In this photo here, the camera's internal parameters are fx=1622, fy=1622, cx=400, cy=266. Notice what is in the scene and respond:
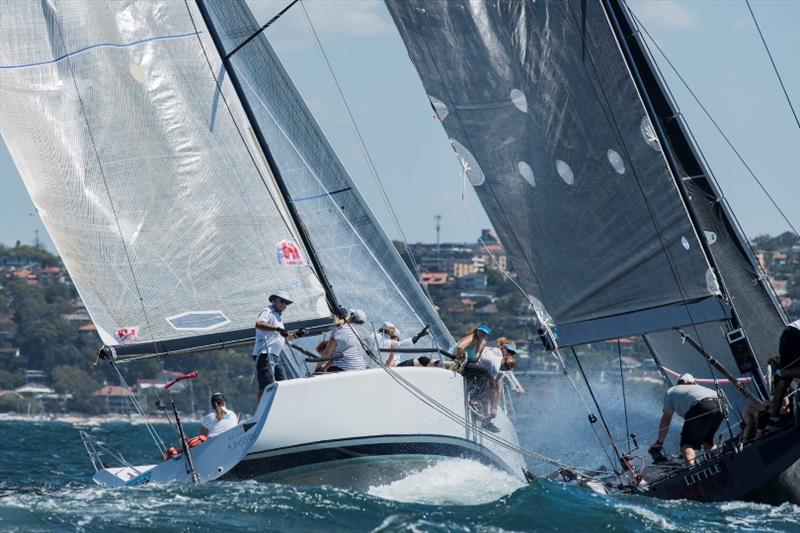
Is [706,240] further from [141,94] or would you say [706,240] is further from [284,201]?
[141,94]

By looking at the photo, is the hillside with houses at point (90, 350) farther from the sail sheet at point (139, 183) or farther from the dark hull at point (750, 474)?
the dark hull at point (750, 474)

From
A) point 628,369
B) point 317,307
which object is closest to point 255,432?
point 317,307

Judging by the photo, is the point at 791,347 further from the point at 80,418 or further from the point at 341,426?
the point at 80,418

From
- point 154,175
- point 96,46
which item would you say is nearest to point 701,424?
point 154,175

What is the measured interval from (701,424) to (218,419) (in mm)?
4682

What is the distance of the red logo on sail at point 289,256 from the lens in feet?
54.0

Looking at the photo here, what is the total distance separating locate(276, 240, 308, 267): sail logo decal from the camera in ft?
54.0

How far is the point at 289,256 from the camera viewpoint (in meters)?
16.5

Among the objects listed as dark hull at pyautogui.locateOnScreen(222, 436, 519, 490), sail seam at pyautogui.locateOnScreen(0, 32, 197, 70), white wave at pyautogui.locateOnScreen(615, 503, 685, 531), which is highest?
sail seam at pyautogui.locateOnScreen(0, 32, 197, 70)

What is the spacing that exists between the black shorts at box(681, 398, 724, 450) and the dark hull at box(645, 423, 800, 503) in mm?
780

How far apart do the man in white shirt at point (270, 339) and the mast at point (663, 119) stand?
154 inches

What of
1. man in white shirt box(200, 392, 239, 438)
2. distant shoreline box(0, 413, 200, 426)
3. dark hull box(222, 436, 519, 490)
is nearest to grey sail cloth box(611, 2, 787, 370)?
dark hull box(222, 436, 519, 490)

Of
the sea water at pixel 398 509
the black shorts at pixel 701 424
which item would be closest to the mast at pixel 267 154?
the sea water at pixel 398 509

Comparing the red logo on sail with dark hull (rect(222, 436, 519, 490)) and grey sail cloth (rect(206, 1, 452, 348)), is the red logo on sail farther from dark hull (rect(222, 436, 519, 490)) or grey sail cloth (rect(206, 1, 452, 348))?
dark hull (rect(222, 436, 519, 490))
